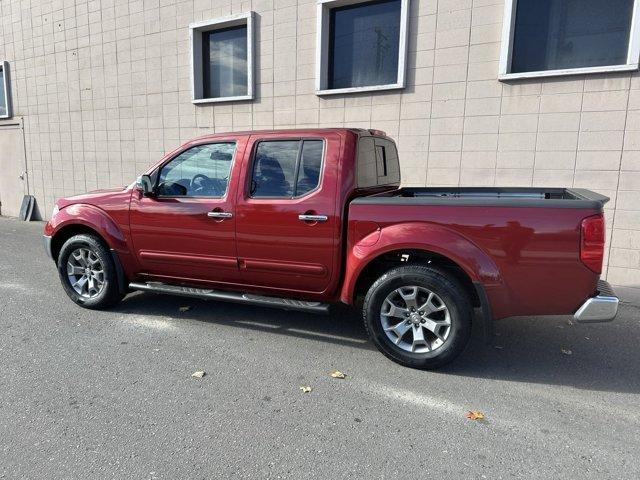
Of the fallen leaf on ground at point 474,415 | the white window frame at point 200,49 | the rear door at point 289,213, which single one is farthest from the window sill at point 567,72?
the fallen leaf on ground at point 474,415

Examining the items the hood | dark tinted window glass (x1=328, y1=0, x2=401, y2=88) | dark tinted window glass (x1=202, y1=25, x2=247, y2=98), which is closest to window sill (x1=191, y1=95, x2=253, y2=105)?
dark tinted window glass (x1=202, y1=25, x2=247, y2=98)

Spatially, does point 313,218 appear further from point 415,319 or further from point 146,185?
point 146,185

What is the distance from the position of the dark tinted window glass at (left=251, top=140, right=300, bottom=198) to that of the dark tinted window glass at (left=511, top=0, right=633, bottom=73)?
415 cm

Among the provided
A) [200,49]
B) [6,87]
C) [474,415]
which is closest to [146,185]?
[474,415]

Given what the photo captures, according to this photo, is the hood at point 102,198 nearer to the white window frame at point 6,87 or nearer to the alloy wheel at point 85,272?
the alloy wheel at point 85,272

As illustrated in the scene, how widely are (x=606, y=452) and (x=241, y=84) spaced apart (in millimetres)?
8132

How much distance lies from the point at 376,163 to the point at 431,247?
125 cm

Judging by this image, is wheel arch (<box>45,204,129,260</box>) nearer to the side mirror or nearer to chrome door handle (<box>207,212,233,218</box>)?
the side mirror

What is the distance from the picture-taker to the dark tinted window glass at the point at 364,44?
7.07 m

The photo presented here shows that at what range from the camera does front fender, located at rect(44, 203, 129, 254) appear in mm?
4500

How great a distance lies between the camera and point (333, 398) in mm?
3084

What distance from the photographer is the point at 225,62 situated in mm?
8828

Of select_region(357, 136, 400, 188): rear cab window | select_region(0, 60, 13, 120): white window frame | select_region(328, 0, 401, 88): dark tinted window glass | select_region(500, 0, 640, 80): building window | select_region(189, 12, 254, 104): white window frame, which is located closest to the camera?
select_region(357, 136, 400, 188): rear cab window

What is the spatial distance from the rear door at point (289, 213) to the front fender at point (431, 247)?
258 millimetres
